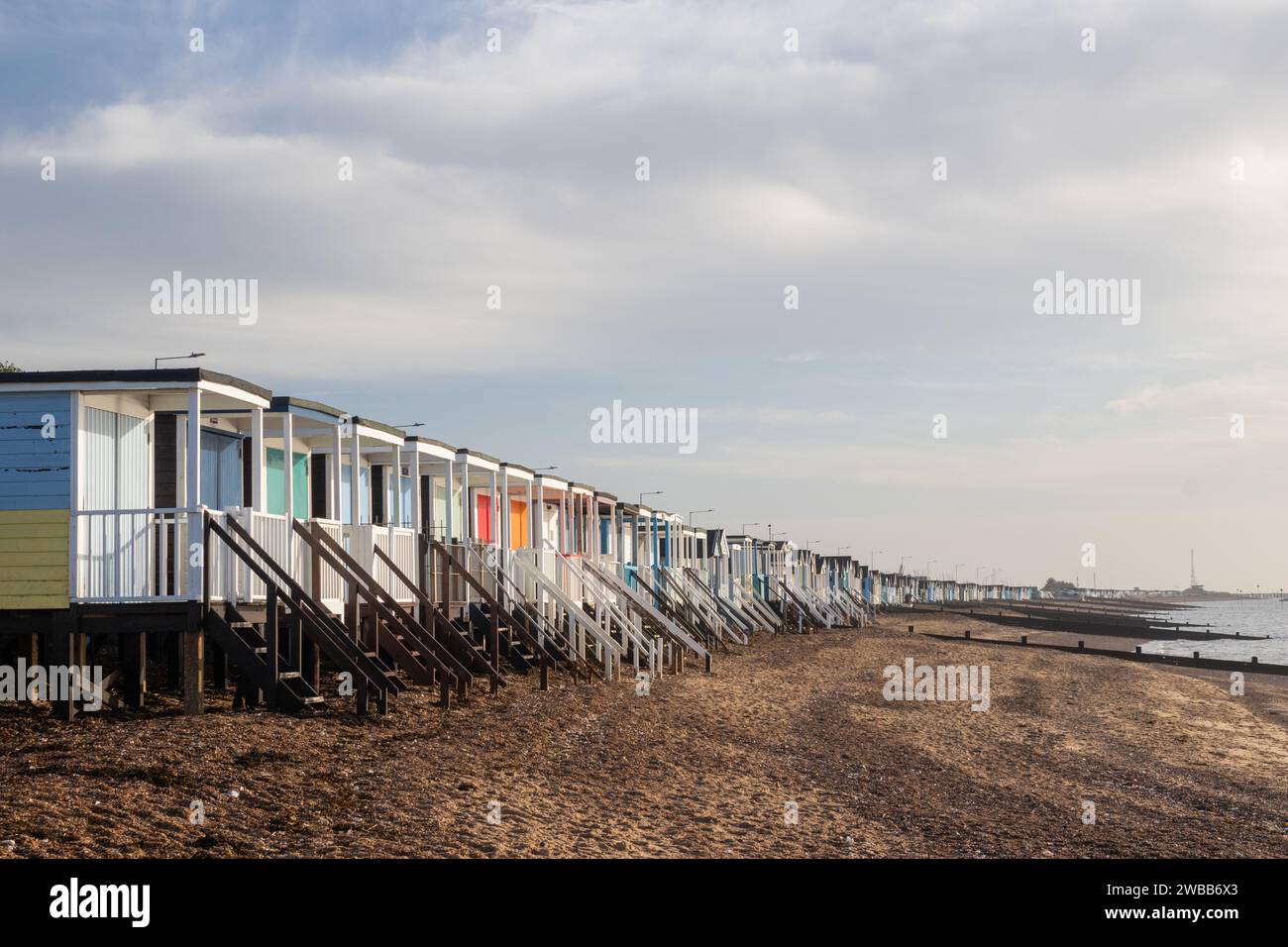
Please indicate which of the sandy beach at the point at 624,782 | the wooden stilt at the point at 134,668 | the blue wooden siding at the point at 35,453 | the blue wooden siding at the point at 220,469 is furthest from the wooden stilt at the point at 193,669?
the blue wooden siding at the point at 220,469

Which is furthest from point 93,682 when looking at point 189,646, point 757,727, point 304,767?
point 757,727

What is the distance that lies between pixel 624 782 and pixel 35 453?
23.9 ft

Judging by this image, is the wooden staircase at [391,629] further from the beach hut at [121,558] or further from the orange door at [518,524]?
the orange door at [518,524]

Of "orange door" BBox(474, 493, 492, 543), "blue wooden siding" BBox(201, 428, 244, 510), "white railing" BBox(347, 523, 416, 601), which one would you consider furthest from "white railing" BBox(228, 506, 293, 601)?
"orange door" BBox(474, 493, 492, 543)

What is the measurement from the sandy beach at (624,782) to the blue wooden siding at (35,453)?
227cm

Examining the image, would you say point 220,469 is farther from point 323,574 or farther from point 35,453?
point 35,453

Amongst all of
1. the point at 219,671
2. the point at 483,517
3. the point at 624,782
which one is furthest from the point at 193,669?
the point at 483,517

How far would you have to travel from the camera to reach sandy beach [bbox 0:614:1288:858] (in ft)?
29.0

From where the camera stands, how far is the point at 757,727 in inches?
654

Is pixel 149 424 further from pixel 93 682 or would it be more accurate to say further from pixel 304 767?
pixel 304 767

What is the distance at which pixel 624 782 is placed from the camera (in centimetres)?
1185

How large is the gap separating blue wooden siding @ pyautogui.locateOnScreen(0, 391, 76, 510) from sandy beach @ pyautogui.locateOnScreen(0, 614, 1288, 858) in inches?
89.4
